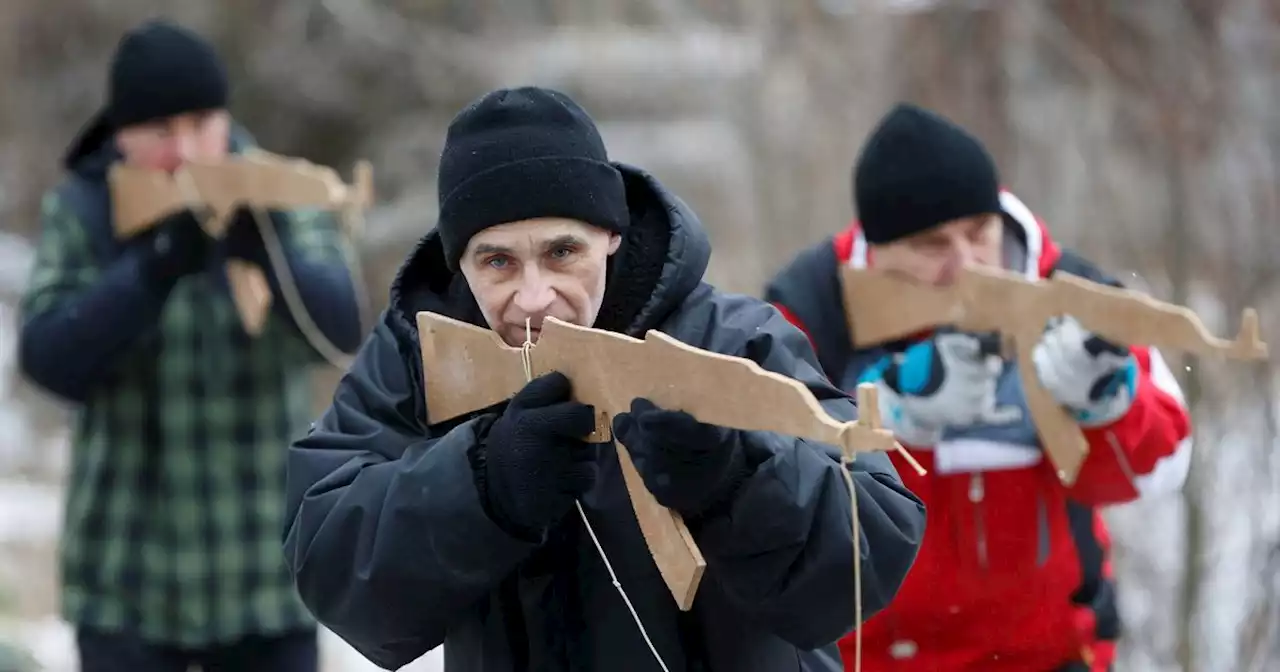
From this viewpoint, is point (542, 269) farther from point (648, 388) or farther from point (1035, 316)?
point (1035, 316)

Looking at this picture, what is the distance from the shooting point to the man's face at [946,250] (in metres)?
3.11

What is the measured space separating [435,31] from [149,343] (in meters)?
6.02

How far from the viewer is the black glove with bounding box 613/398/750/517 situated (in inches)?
71.4

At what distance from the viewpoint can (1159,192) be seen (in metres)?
4.76

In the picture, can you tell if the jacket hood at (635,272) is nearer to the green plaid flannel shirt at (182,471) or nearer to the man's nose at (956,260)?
the man's nose at (956,260)

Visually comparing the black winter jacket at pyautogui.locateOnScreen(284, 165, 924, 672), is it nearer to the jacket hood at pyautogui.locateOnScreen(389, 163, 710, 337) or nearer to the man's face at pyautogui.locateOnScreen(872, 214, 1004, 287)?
the jacket hood at pyautogui.locateOnScreen(389, 163, 710, 337)

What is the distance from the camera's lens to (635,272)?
7.26 feet

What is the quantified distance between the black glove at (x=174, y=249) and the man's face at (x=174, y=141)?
0.52 ft

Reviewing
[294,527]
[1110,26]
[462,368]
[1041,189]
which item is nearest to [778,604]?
[462,368]

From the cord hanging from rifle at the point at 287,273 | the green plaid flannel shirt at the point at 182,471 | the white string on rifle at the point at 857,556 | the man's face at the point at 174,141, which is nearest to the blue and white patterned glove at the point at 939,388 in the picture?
the white string on rifle at the point at 857,556

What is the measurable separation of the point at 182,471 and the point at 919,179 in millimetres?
1851

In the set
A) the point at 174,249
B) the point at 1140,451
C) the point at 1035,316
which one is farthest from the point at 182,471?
the point at 1140,451

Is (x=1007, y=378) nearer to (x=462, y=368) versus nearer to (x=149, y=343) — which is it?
(x=462, y=368)

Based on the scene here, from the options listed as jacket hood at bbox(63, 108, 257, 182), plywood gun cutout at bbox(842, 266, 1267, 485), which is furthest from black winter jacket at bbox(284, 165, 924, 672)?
jacket hood at bbox(63, 108, 257, 182)
